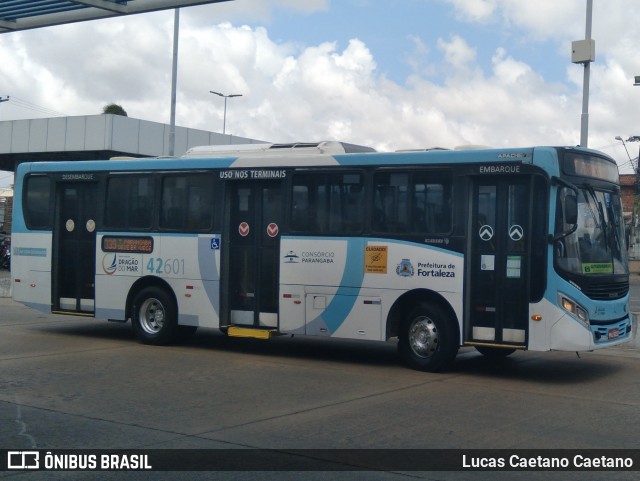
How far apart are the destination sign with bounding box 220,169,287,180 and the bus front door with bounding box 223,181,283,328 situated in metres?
0.10

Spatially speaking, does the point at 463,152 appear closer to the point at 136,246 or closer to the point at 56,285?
the point at 136,246

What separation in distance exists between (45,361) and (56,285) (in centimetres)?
326

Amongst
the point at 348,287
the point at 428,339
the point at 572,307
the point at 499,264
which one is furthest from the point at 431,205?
the point at 572,307

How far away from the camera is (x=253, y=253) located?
1420 cm

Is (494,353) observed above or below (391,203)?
below

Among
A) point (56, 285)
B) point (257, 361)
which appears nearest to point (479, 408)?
point (257, 361)

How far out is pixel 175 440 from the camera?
8.31 m

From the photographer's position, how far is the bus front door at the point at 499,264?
11.9m

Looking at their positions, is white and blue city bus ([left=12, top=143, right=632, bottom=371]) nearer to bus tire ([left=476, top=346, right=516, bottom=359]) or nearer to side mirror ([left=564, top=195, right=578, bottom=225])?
side mirror ([left=564, top=195, right=578, bottom=225])

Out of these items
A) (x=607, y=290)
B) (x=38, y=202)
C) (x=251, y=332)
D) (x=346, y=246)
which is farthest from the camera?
(x=38, y=202)

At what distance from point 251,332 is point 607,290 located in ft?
17.9

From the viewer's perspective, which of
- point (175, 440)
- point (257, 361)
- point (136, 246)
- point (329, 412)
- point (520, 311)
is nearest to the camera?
point (175, 440)

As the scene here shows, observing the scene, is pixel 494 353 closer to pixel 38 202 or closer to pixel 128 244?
pixel 128 244

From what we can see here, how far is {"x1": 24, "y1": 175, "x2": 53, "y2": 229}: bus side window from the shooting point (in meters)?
16.4
